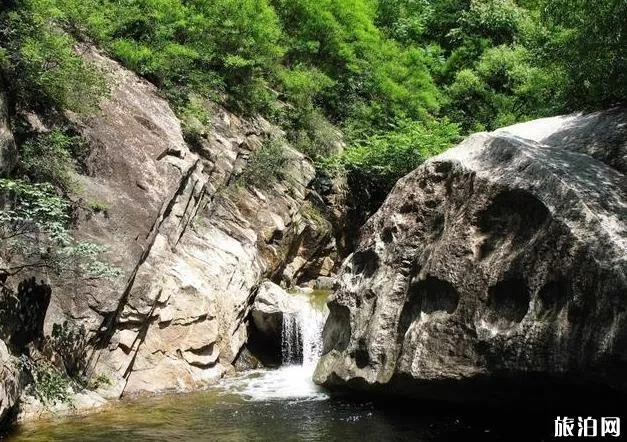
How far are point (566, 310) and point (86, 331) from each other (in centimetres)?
839

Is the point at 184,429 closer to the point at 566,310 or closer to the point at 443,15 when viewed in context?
the point at 566,310

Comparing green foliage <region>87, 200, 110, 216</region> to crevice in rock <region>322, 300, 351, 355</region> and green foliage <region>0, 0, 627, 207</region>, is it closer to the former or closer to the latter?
green foliage <region>0, 0, 627, 207</region>

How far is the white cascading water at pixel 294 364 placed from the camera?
12352 mm

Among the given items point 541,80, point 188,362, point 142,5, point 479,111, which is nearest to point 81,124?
point 188,362

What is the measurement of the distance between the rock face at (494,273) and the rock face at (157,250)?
334cm

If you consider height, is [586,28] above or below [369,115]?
below

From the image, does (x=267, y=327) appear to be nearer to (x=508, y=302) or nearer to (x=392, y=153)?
(x=508, y=302)

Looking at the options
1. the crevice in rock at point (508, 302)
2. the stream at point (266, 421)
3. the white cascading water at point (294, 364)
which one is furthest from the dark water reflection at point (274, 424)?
the crevice in rock at point (508, 302)

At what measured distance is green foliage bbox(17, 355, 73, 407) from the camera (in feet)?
31.6

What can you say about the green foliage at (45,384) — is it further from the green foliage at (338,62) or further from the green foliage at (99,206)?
the green foliage at (338,62)

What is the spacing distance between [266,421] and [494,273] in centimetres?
476

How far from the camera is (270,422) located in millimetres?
10117

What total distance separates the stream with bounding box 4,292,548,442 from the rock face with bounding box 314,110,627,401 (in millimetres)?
475

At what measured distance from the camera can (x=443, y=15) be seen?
35.6 metres
